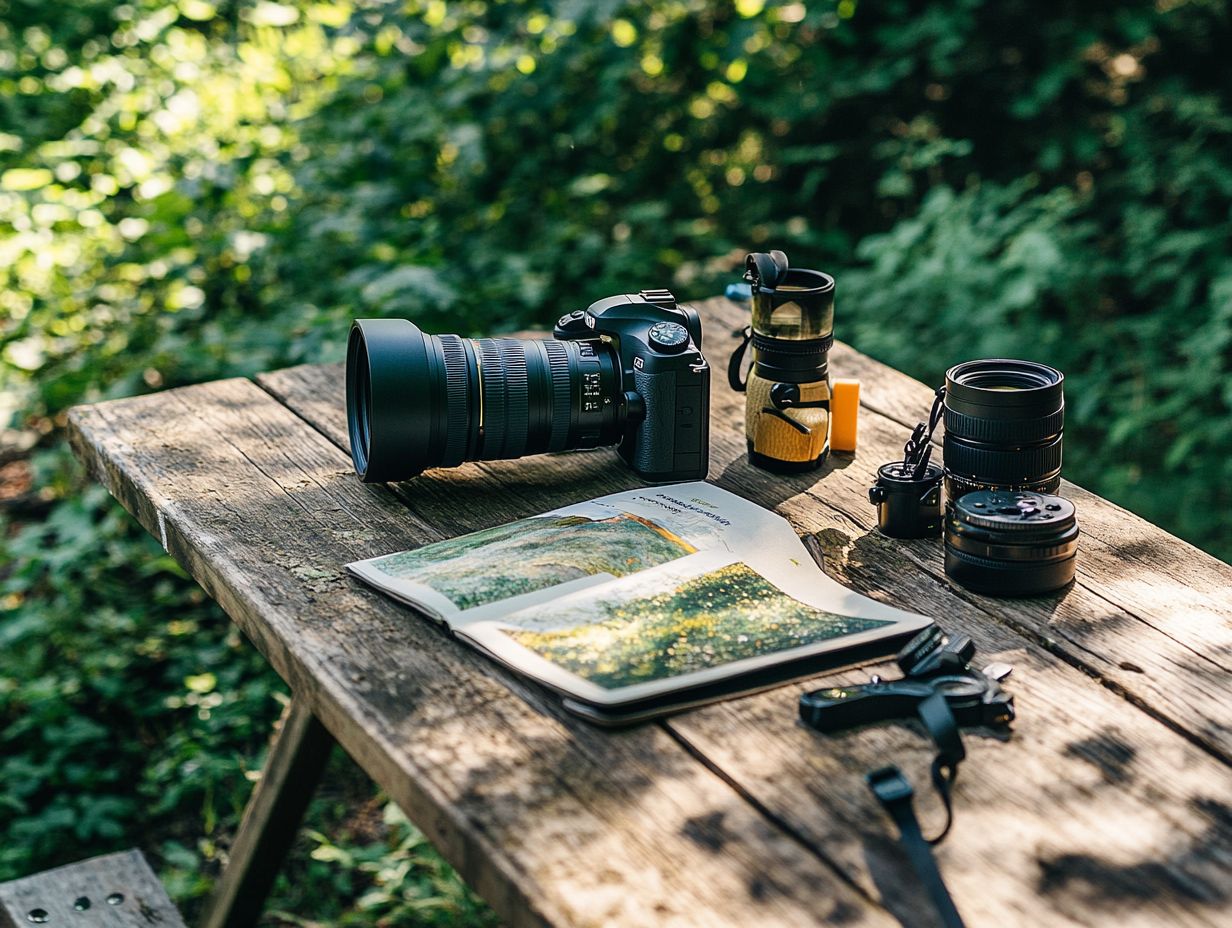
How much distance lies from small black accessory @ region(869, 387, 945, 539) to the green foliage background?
149 centimetres

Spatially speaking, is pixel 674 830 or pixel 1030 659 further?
pixel 1030 659

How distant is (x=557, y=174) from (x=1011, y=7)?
149 centimetres

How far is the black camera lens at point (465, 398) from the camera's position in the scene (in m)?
1.46

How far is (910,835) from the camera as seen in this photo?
2.91 ft

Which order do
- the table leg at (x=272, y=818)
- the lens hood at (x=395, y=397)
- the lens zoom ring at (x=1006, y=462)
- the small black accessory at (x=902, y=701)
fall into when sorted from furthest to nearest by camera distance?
the table leg at (x=272, y=818) → the lens hood at (x=395, y=397) → the lens zoom ring at (x=1006, y=462) → the small black accessory at (x=902, y=701)

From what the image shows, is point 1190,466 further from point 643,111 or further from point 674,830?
point 674,830

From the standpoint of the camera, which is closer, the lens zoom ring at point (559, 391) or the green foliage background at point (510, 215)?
the lens zoom ring at point (559, 391)

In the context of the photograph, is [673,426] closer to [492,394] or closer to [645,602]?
[492,394]

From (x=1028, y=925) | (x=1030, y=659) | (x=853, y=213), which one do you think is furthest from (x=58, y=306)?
(x=1028, y=925)

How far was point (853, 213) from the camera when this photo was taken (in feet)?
13.4

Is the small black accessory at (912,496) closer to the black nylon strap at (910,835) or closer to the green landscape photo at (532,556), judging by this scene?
the green landscape photo at (532,556)

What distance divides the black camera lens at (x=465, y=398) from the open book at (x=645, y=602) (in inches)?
5.6

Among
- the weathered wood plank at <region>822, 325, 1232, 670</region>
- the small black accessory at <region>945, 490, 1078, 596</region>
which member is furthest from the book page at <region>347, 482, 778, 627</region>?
the weathered wood plank at <region>822, 325, 1232, 670</region>

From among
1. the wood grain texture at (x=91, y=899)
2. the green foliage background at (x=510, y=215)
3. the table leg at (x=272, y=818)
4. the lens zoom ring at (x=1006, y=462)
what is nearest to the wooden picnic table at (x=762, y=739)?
the lens zoom ring at (x=1006, y=462)
